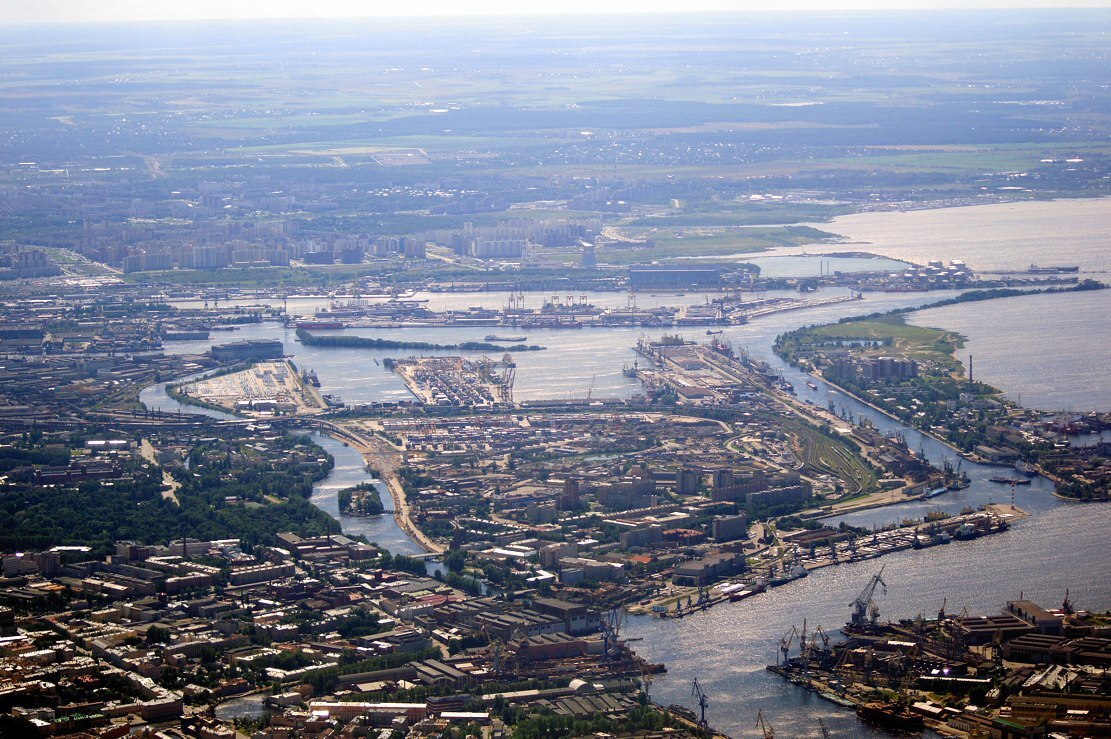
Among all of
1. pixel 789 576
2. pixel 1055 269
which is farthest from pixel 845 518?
pixel 1055 269

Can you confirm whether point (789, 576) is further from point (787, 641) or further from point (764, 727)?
point (764, 727)

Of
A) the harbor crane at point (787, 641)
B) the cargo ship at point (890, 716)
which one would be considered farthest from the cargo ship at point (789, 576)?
the cargo ship at point (890, 716)

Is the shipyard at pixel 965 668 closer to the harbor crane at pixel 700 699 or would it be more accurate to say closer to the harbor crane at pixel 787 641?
the harbor crane at pixel 787 641

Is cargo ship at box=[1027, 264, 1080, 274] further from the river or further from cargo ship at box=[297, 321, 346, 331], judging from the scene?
cargo ship at box=[297, 321, 346, 331]

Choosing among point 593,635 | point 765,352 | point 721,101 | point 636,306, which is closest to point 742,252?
point 636,306

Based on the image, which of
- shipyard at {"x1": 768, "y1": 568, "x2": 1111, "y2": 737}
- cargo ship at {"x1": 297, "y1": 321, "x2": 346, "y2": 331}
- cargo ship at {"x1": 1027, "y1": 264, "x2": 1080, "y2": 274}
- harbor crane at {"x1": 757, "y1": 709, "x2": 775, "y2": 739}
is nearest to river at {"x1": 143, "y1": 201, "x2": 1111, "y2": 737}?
harbor crane at {"x1": 757, "y1": 709, "x2": 775, "y2": 739}

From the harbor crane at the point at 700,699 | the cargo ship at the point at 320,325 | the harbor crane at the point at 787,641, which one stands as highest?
the cargo ship at the point at 320,325
